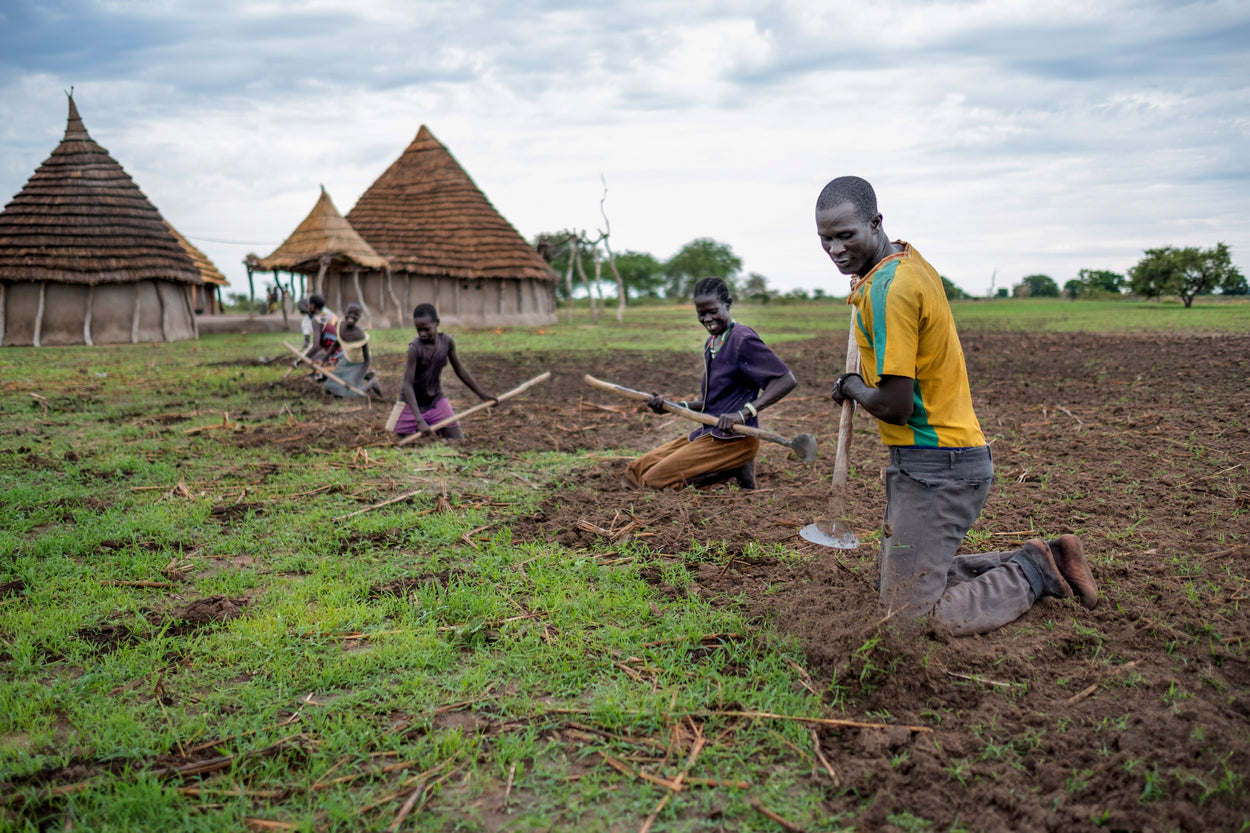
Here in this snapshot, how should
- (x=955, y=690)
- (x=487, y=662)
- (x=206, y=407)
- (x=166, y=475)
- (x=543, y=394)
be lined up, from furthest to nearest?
(x=543, y=394) < (x=206, y=407) < (x=166, y=475) < (x=487, y=662) < (x=955, y=690)

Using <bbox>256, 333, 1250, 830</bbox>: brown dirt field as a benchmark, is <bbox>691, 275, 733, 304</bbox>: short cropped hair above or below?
above

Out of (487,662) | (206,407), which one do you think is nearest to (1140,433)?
(487,662)

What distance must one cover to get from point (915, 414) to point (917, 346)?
276 mm

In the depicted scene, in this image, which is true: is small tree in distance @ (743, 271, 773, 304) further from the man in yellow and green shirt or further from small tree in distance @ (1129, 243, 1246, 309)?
the man in yellow and green shirt

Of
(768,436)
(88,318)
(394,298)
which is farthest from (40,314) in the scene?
(768,436)

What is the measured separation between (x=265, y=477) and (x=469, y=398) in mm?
4429

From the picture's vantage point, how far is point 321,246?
22.8 meters

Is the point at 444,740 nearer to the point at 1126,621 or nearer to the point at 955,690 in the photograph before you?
the point at 955,690

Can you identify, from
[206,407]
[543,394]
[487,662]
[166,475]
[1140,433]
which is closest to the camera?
[487,662]

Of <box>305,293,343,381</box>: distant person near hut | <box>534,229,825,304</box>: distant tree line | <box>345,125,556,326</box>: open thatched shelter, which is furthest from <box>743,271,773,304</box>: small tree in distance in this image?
<box>305,293,343,381</box>: distant person near hut

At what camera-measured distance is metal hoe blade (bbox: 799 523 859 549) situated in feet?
13.1

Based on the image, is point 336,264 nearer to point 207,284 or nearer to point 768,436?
point 207,284

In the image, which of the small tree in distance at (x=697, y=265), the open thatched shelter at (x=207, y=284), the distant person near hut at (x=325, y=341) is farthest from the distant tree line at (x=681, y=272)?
the distant person near hut at (x=325, y=341)

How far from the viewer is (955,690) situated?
2664 mm
